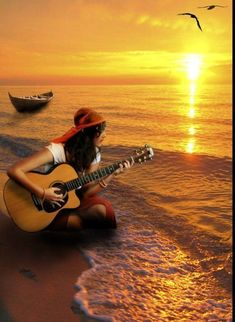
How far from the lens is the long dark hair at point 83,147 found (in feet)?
14.0

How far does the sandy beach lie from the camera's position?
9.91 ft

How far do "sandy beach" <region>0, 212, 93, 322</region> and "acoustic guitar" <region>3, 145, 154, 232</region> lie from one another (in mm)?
202

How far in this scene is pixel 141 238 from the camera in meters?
4.62

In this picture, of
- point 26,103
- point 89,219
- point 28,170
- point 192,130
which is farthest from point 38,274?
point 26,103

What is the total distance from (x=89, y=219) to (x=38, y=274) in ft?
3.75

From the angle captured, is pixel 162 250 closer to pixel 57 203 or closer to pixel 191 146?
pixel 57 203

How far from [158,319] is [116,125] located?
17.1 metres

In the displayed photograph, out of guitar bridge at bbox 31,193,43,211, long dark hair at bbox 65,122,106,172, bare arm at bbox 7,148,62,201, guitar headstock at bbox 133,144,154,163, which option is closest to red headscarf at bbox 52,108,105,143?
long dark hair at bbox 65,122,106,172

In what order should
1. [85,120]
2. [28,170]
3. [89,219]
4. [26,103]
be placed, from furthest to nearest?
[26,103], [89,219], [85,120], [28,170]

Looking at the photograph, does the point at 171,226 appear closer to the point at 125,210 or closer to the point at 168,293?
the point at 125,210

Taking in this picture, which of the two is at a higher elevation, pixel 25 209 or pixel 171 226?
pixel 25 209

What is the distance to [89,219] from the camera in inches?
183

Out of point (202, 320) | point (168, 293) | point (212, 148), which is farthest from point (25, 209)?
point (212, 148)

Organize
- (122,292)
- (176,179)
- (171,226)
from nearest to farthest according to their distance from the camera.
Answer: (122,292), (171,226), (176,179)
